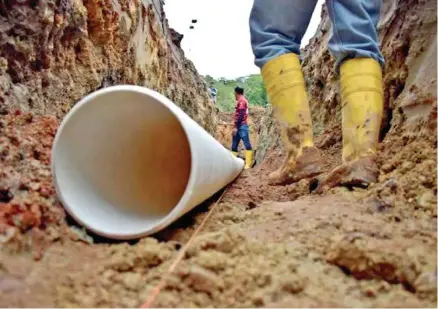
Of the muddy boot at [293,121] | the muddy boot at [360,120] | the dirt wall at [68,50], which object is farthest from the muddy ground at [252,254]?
the dirt wall at [68,50]

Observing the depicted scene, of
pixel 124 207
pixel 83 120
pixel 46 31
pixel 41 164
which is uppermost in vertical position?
pixel 46 31

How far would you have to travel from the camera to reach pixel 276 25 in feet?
6.12

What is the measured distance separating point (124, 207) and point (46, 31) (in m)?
1.28

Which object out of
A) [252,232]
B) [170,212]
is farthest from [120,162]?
[252,232]

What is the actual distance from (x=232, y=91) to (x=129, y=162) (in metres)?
20.3

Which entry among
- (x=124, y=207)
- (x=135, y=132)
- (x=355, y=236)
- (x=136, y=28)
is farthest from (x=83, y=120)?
(x=136, y=28)

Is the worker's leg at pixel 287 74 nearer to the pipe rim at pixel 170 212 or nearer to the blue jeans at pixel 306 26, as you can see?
the blue jeans at pixel 306 26

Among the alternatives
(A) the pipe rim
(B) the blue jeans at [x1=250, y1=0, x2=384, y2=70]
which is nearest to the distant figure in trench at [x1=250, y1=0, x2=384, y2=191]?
(B) the blue jeans at [x1=250, y1=0, x2=384, y2=70]

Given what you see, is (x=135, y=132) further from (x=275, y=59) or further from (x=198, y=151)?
(x=275, y=59)

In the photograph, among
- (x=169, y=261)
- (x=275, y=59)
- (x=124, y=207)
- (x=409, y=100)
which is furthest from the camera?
(x=275, y=59)

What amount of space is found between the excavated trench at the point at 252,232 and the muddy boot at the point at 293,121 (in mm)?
195

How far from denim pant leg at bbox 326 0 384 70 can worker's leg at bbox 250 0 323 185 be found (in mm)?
187

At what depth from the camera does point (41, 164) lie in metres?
1.39

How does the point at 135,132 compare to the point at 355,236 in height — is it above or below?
above
